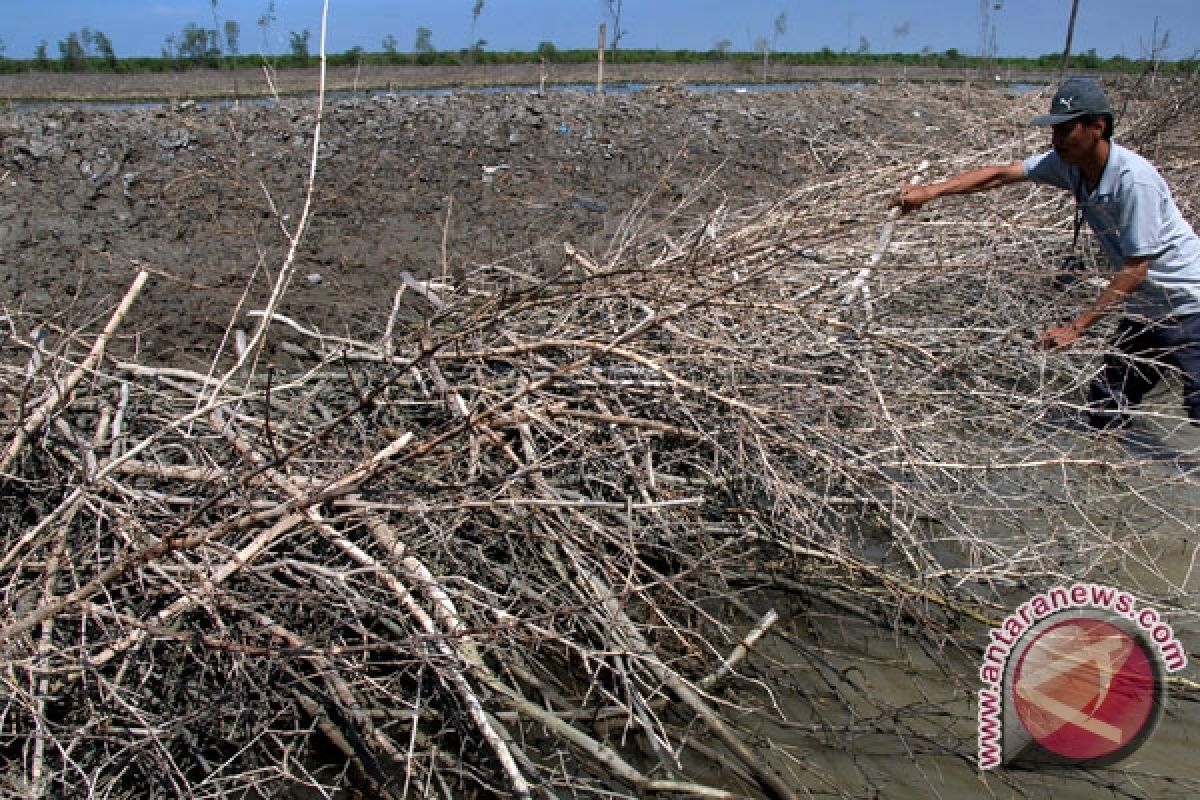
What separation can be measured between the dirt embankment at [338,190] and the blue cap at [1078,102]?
154 cm

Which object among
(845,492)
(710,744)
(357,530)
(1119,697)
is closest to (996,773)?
(1119,697)

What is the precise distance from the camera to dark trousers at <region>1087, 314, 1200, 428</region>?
3705 millimetres

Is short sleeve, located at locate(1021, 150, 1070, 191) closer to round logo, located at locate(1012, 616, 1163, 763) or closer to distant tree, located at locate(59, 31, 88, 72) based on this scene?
round logo, located at locate(1012, 616, 1163, 763)

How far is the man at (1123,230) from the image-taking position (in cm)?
349

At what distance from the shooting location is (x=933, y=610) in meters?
3.29

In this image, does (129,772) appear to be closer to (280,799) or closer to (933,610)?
(280,799)

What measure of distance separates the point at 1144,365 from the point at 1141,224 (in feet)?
2.61

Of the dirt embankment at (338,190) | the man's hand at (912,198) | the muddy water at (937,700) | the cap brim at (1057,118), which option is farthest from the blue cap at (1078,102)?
the dirt embankment at (338,190)

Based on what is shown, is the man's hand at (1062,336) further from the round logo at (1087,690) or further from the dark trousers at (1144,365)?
the round logo at (1087,690)

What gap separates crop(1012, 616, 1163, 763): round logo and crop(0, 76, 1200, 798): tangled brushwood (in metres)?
0.16

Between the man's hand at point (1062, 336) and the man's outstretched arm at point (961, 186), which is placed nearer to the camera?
the man's hand at point (1062, 336)

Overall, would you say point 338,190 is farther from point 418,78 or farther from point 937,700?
point 418,78

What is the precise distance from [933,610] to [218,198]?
533 cm

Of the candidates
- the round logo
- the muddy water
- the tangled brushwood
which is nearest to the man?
the tangled brushwood
